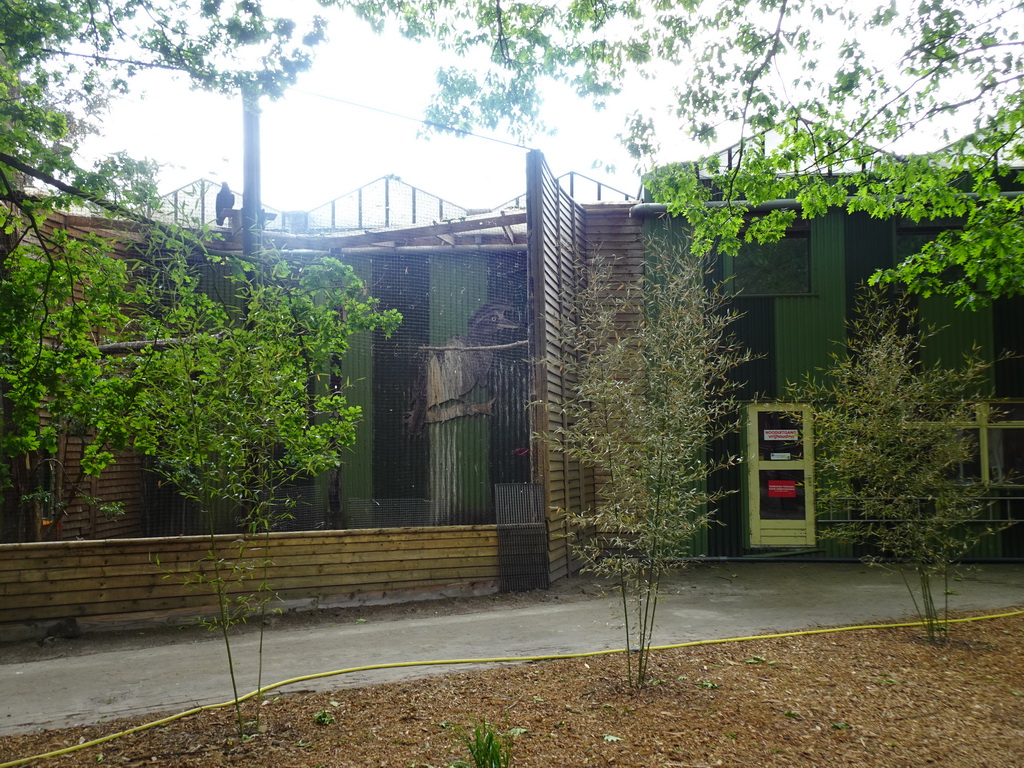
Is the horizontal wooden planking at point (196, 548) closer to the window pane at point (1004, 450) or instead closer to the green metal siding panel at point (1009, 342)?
the window pane at point (1004, 450)

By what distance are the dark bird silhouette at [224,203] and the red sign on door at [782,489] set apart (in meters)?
8.62

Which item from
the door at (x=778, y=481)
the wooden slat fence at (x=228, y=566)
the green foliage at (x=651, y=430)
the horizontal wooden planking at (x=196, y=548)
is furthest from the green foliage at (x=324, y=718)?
the door at (x=778, y=481)

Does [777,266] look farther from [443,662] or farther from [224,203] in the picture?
[224,203]

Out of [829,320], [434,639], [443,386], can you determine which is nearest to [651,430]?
[434,639]

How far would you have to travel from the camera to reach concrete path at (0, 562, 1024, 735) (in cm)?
513

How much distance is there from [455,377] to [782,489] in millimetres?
4898

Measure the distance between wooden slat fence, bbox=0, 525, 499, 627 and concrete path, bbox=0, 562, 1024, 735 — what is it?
0.47 m

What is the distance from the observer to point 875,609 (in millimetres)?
7609

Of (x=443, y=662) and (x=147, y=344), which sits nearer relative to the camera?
(x=443, y=662)

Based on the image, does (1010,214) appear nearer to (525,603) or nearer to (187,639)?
(525,603)

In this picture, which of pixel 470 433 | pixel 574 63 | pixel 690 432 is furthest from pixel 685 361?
pixel 470 433

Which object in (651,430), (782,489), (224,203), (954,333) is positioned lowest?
(782,489)

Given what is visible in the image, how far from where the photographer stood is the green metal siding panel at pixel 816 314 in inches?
417

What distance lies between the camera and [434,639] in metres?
6.52
